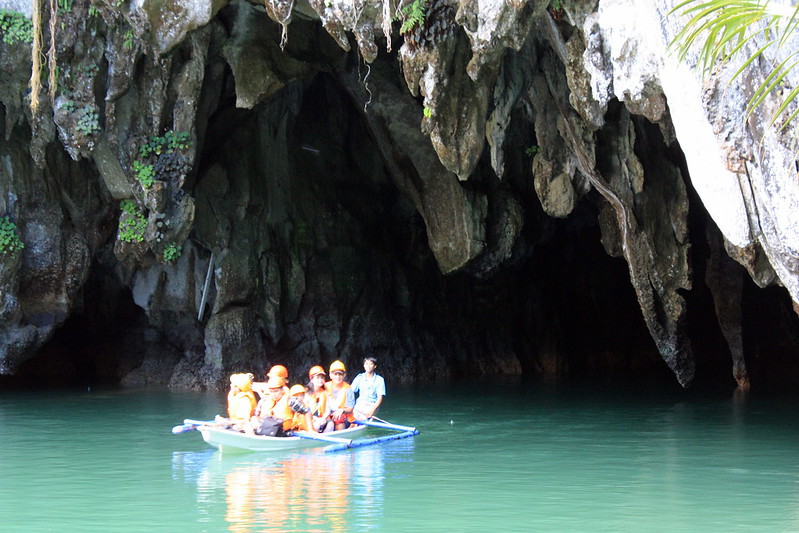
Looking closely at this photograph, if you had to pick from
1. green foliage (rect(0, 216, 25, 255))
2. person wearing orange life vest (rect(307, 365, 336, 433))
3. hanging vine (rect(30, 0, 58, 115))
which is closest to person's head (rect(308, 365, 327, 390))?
person wearing orange life vest (rect(307, 365, 336, 433))

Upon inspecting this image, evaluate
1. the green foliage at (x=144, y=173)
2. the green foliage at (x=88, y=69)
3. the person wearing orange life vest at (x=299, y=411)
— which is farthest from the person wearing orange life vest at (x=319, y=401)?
the green foliage at (x=88, y=69)

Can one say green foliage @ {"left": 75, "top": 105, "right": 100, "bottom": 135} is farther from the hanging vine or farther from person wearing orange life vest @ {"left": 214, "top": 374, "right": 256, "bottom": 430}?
person wearing orange life vest @ {"left": 214, "top": 374, "right": 256, "bottom": 430}

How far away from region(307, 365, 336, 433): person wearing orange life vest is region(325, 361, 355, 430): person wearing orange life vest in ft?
0.39

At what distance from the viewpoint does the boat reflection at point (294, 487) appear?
7457 millimetres

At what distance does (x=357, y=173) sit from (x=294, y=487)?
14.7m

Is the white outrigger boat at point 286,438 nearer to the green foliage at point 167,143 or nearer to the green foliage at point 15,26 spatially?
the green foliage at point 167,143

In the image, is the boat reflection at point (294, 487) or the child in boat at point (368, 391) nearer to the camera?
the boat reflection at point (294, 487)

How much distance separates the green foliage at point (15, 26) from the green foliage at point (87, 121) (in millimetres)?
1363

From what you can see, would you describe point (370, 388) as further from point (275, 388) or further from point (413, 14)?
point (413, 14)

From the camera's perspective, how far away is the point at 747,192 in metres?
9.95

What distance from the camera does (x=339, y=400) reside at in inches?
507

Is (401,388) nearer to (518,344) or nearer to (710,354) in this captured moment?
(518,344)

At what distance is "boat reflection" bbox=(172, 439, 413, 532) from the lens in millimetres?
7457

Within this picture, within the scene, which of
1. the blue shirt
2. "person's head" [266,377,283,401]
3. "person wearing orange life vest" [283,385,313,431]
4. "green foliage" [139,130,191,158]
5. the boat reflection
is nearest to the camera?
the boat reflection
